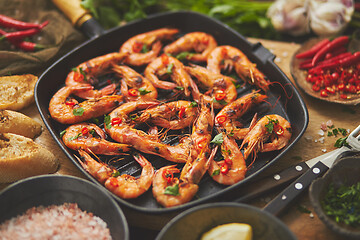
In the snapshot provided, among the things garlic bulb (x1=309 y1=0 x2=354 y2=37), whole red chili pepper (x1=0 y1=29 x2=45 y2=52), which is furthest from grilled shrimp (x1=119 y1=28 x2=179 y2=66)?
garlic bulb (x1=309 y1=0 x2=354 y2=37)

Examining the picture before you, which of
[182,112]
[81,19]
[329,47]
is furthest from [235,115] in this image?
[81,19]

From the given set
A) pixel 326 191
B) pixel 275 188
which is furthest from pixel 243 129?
pixel 326 191

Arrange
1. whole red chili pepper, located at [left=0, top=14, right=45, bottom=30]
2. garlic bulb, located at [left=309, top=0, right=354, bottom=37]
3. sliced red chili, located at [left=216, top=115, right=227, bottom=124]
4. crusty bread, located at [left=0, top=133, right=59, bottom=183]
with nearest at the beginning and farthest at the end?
crusty bread, located at [left=0, top=133, right=59, bottom=183]
sliced red chili, located at [left=216, top=115, right=227, bottom=124]
whole red chili pepper, located at [left=0, top=14, right=45, bottom=30]
garlic bulb, located at [left=309, top=0, right=354, bottom=37]

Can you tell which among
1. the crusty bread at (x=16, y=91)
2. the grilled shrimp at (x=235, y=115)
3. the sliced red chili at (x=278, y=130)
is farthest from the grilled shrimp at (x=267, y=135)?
the crusty bread at (x=16, y=91)

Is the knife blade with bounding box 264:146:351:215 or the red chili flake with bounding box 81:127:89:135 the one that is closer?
the knife blade with bounding box 264:146:351:215

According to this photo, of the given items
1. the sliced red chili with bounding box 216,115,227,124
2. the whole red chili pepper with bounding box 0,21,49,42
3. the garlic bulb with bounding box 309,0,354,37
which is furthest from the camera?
the garlic bulb with bounding box 309,0,354,37

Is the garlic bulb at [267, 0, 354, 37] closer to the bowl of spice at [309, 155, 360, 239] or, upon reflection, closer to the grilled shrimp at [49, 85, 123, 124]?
the bowl of spice at [309, 155, 360, 239]
